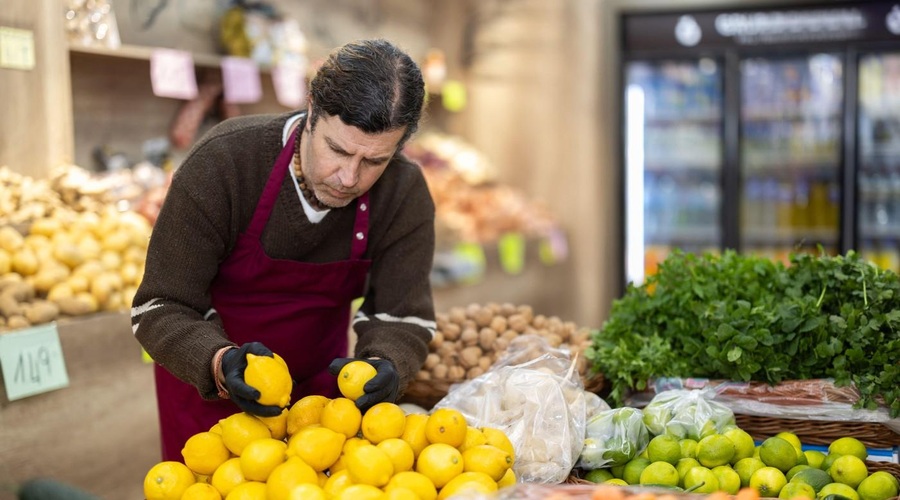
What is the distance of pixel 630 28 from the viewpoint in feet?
19.5

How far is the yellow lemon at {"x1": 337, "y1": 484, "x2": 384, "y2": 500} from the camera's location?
4.50 feet

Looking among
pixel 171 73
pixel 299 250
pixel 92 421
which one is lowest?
pixel 92 421

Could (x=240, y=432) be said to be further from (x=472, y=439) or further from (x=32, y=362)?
(x=32, y=362)

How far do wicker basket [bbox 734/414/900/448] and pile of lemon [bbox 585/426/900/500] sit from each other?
0.13 meters

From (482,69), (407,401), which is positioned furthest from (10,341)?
(482,69)

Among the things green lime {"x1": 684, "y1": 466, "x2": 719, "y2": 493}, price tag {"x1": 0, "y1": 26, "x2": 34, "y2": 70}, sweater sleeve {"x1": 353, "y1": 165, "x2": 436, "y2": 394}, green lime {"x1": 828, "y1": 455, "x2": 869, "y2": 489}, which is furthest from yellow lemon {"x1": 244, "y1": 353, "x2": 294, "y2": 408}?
price tag {"x1": 0, "y1": 26, "x2": 34, "y2": 70}

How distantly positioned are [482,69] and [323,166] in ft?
15.8

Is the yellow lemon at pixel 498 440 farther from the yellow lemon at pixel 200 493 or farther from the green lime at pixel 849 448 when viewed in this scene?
the green lime at pixel 849 448

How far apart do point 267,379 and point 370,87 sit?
23.5 inches

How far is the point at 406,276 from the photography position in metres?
2.11

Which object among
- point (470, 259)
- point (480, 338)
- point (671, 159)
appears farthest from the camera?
point (671, 159)

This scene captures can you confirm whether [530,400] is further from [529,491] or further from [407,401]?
[407,401]

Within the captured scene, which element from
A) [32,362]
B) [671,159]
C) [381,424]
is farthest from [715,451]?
[671,159]

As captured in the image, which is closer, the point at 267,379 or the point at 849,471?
the point at 267,379
